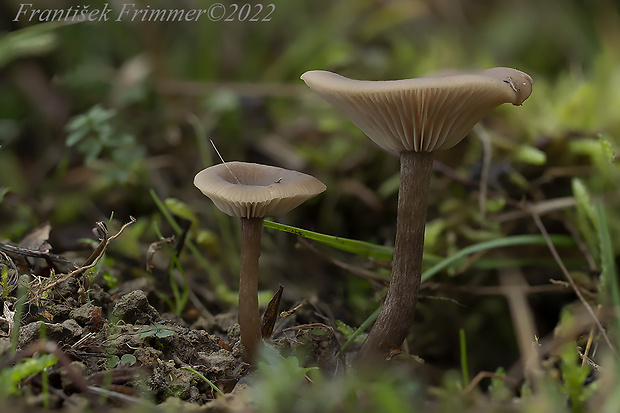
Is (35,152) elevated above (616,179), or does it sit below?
below

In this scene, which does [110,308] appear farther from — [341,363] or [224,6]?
[224,6]

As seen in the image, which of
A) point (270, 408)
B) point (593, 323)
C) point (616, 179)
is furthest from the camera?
point (616, 179)

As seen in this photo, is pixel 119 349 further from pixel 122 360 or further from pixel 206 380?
pixel 206 380

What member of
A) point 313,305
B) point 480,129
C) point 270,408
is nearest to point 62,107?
point 313,305

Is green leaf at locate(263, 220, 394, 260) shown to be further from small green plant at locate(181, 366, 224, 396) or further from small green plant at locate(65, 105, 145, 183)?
small green plant at locate(65, 105, 145, 183)

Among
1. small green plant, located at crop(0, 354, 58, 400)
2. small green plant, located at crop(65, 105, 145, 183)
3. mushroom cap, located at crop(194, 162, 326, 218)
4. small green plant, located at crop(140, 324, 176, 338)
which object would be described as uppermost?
mushroom cap, located at crop(194, 162, 326, 218)

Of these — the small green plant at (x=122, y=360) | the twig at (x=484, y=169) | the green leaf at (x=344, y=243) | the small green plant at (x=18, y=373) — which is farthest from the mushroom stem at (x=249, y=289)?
the twig at (x=484, y=169)

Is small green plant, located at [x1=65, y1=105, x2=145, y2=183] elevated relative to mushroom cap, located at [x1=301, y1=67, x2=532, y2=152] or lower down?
lower down

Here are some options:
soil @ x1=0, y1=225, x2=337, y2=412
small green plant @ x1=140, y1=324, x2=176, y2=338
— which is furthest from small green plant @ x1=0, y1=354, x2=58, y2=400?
small green plant @ x1=140, y1=324, x2=176, y2=338
